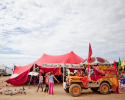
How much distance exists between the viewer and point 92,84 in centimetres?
774

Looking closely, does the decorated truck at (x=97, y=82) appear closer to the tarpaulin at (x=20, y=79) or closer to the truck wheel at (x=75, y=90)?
the truck wheel at (x=75, y=90)

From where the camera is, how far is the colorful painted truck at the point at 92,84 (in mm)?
7332

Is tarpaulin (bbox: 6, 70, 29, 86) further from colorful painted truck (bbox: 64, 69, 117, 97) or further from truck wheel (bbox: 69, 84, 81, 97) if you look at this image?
truck wheel (bbox: 69, 84, 81, 97)

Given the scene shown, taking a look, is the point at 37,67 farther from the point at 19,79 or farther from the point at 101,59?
the point at 101,59

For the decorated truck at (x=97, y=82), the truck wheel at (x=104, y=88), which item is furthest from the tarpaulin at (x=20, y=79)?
the truck wheel at (x=104, y=88)

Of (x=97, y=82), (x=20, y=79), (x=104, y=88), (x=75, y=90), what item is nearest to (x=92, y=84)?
(x=97, y=82)

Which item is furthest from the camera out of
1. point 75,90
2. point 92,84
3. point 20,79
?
point 20,79

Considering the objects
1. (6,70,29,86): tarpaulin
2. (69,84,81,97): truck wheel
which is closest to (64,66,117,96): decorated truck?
(69,84,81,97): truck wheel

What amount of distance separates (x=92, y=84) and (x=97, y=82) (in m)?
0.36

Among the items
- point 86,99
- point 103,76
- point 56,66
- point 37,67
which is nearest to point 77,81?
point 86,99

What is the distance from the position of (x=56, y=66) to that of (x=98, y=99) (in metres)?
6.33

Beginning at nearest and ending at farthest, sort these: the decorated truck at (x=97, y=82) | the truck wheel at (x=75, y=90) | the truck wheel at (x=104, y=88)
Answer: the truck wheel at (x=75, y=90) < the decorated truck at (x=97, y=82) < the truck wheel at (x=104, y=88)

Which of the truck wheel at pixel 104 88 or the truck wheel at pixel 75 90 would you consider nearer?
the truck wheel at pixel 75 90

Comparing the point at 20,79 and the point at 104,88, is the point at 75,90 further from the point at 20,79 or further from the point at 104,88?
the point at 20,79
